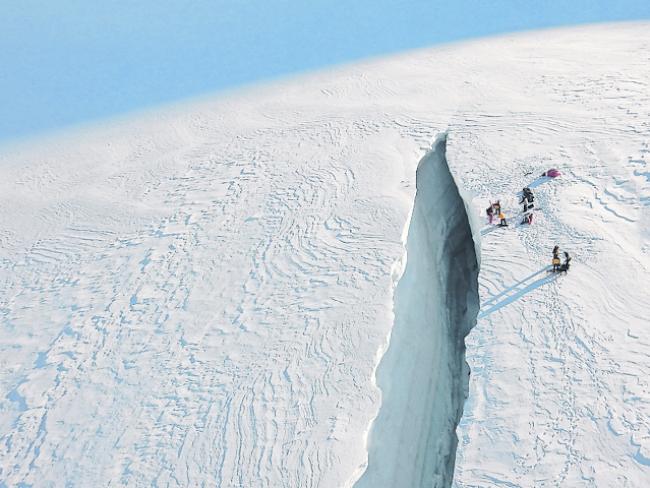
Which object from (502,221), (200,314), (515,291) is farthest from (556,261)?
(200,314)

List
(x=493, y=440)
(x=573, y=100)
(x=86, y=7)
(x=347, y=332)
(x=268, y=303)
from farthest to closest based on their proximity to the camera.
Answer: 1. (x=86, y=7)
2. (x=573, y=100)
3. (x=268, y=303)
4. (x=347, y=332)
5. (x=493, y=440)

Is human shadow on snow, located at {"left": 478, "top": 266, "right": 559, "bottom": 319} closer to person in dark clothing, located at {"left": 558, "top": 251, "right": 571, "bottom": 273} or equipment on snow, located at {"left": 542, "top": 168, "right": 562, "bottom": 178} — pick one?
person in dark clothing, located at {"left": 558, "top": 251, "right": 571, "bottom": 273}

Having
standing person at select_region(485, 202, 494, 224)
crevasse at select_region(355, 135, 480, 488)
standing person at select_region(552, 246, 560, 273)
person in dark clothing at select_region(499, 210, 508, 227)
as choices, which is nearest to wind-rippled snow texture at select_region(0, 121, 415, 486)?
crevasse at select_region(355, 135, 480, 488)

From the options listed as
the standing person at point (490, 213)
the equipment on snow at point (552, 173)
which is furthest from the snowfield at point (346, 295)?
the equipment on snow at point (552, 173)

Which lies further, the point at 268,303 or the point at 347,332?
the point at 268,303

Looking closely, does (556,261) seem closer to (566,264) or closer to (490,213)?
(566,264)

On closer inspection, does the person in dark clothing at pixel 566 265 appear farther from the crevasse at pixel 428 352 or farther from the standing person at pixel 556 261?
the crevasse at pixel 428 352

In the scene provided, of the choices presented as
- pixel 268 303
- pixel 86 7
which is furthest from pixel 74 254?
pixel 86 7

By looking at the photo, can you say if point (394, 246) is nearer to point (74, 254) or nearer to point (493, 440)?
point (493, 440)
